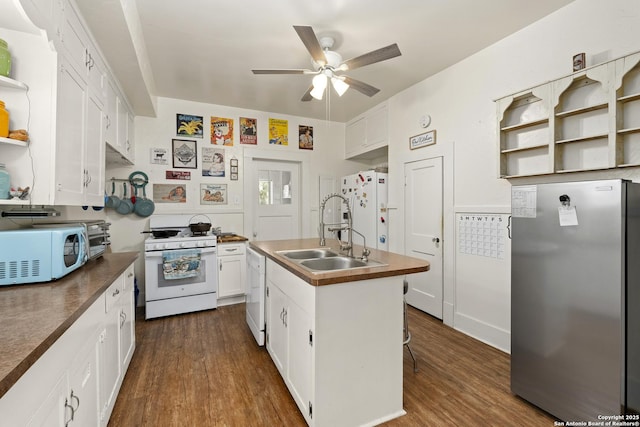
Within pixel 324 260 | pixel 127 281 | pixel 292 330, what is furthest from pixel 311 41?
pixel 127 281

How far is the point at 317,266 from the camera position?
7.11 ft

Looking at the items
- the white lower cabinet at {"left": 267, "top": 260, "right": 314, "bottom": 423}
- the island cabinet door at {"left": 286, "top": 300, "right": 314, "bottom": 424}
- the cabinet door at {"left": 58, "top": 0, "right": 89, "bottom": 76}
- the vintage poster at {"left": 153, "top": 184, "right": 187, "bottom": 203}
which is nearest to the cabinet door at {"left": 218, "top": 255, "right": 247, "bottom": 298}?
the vintage poster at {"left": 153, "top": 184, "right": 187, "bottom": 203}

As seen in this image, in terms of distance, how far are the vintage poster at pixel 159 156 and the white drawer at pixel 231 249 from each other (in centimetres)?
138

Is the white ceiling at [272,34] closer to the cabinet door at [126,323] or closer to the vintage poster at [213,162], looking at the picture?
the vintage poster at [213,162]

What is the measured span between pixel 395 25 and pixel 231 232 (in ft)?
10.5

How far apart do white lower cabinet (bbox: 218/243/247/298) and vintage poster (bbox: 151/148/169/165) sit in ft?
→ 4.53

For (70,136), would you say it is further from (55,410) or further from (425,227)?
(425,227)

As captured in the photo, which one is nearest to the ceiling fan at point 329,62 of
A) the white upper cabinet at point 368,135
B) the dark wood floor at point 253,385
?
the white upper cabinet at point 368,135

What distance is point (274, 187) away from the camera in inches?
181

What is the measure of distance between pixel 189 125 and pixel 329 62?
2.37 m

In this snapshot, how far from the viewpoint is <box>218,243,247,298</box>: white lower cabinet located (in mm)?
3645

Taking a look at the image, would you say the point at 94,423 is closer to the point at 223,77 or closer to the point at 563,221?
the point at 563,221

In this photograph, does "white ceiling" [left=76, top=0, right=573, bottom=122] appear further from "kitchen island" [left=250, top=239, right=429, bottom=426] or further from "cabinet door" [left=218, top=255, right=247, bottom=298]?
"cabinet door" [left=218, top=255, right=247, bottom=298]

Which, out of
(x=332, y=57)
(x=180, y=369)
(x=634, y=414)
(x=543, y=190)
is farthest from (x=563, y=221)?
(x=180, y=369)
